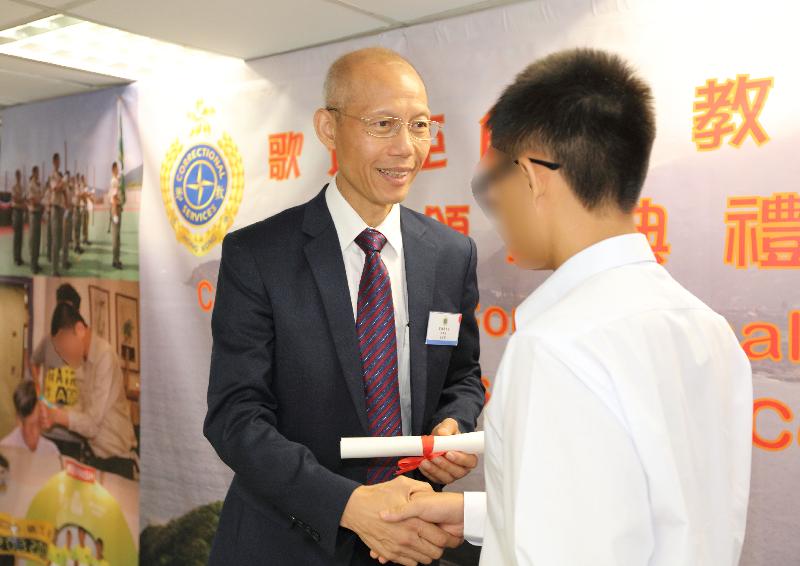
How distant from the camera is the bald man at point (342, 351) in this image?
5.20ft

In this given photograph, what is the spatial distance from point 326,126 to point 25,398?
10.9 feet

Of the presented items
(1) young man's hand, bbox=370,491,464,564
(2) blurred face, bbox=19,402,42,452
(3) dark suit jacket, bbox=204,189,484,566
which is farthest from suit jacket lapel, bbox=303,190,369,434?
(2) blurred face, bbox=19,402,42,452

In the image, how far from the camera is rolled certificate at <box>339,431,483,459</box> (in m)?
1.55

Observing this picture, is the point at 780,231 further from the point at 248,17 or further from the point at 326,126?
the point at 248,17

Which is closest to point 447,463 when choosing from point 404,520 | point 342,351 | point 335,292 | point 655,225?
point 404,520

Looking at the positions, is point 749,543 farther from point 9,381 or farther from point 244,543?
point 9,381

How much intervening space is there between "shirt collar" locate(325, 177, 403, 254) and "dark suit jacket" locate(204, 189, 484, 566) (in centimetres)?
2

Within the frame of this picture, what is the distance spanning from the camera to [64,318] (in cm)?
429

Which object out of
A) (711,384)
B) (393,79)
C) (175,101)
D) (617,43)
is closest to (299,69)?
(175,101)

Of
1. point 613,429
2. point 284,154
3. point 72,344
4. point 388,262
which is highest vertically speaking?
point 284,154

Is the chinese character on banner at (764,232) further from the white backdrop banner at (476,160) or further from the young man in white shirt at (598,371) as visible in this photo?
the young man in white shirt at (598,371)

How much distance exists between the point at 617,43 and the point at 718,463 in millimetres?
1808

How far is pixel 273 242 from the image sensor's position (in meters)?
1.79

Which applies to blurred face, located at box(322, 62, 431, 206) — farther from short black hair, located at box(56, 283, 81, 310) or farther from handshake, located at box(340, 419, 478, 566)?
short black hair, located at box(56, 283, 81, 310)
